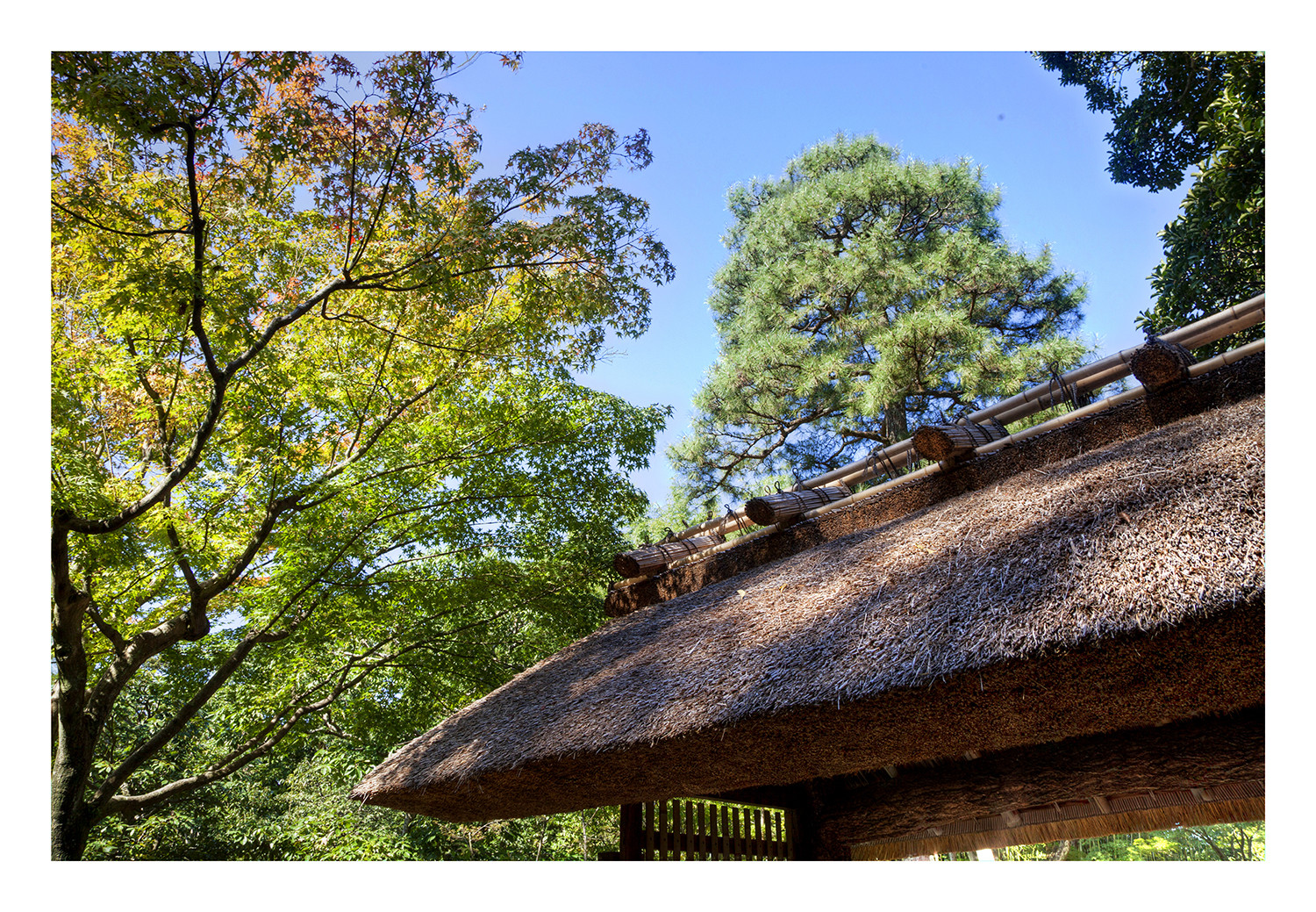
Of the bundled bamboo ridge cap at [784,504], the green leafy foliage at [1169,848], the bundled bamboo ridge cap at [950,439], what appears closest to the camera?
the bundled bamboo ridge cap at [950,439]

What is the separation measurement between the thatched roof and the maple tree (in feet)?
6.40

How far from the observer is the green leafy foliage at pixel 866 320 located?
8.25 m

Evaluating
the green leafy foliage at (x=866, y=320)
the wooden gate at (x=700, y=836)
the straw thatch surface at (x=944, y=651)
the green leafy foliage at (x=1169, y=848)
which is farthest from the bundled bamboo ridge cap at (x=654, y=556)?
the green leafy foliage at (x=1169, y=848)

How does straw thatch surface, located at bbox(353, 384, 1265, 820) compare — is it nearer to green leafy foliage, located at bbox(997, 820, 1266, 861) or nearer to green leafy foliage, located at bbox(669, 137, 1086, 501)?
green leafy foliage, located at bbox(669, 137, 1086, 501)

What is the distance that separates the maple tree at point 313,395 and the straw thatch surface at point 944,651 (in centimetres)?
195

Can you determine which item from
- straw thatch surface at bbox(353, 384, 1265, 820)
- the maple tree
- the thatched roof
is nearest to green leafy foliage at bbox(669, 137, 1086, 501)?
the maple tree

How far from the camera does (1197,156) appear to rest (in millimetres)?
6418

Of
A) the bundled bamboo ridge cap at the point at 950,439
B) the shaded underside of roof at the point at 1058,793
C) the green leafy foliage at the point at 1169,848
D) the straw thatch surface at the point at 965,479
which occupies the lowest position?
the green leafy foliage at the point at 1169,848

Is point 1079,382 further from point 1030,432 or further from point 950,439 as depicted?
point 950,439

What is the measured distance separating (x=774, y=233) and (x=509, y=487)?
6.23 meters

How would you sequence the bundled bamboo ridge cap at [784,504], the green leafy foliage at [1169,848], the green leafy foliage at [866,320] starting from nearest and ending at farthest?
the bundled bamboo ridge cap at [784,504] < the green leafy foliage at [866,320] < the green leafy foliage at [1169,848]

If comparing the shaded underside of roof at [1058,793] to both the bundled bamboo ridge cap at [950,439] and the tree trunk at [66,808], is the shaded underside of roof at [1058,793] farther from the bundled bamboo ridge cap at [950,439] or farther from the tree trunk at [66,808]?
the tree trunk at [66,808]

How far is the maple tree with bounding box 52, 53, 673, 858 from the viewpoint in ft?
12.3
